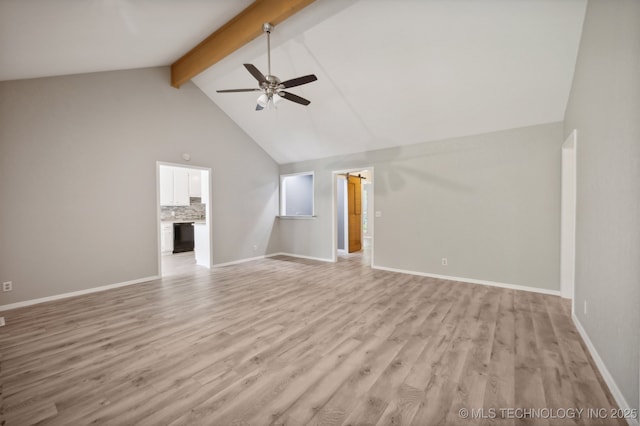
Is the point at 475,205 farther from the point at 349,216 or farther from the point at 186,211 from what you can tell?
the point at 186,211

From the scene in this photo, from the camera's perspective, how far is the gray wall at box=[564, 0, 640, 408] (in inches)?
59.7

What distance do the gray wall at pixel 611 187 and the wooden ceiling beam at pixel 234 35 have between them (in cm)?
261

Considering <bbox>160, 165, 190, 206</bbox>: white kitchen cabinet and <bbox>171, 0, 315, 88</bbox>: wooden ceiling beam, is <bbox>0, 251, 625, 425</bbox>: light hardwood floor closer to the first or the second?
<bbox>171, 0, 315, 88</bbox>: wooden ceiling beam

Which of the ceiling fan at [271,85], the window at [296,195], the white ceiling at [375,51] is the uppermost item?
the white ceiling at [375,51]

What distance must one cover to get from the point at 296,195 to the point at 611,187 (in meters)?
6.34

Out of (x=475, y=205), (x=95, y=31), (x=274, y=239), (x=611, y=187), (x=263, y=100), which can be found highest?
(x=95, y=31)

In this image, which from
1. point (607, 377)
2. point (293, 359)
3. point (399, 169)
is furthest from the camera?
point (399, 169)

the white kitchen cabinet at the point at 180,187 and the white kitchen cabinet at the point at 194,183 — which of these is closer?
the white kitchen cabinet at the point at 180,187

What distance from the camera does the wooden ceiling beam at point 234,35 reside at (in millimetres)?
2947

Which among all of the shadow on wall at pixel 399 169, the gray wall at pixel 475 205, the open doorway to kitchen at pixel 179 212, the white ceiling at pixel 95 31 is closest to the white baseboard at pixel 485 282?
the gray wall at pixel 475 205

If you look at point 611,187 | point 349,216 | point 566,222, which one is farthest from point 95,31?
point 566,222

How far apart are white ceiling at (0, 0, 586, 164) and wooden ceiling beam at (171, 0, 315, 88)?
5.2 inches

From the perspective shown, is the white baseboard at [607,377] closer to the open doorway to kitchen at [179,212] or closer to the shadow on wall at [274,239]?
the shadow on wall at [274,239]

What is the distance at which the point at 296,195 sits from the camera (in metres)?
7.53
